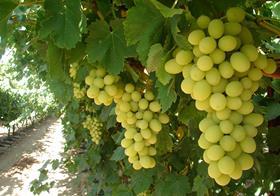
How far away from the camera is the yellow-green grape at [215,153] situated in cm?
88

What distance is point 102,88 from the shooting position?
152 cm

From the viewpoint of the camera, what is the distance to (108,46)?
1439 mm

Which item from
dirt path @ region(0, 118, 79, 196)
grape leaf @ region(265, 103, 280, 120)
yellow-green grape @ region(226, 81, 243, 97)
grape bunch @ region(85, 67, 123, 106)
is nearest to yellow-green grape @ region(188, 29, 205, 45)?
yellow-green grape @ region(226, 81, 243, 97)

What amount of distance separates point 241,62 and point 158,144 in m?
0.87

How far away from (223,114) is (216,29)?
19cm

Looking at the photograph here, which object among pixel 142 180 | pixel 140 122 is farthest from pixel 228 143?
pixel 142 180

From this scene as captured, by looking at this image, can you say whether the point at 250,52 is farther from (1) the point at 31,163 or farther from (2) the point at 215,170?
(1) the point at 31,163

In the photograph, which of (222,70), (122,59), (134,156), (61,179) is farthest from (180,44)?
(61,179)

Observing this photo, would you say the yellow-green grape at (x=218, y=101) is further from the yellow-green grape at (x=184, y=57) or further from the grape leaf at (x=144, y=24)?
the grape leaf at (x=144, y=24)

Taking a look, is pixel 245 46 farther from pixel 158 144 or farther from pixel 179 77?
pixel 158 144

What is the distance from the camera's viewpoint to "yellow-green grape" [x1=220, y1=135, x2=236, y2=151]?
0.89 metres

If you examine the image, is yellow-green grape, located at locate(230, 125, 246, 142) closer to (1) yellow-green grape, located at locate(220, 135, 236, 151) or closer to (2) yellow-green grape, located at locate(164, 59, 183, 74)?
(1) yellow-green grape, located at locate(220, 135, 236, 151)

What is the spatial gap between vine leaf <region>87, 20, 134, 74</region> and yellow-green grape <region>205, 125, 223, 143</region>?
1.85 ft

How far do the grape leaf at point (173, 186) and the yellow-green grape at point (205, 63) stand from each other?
1358 millimetres
